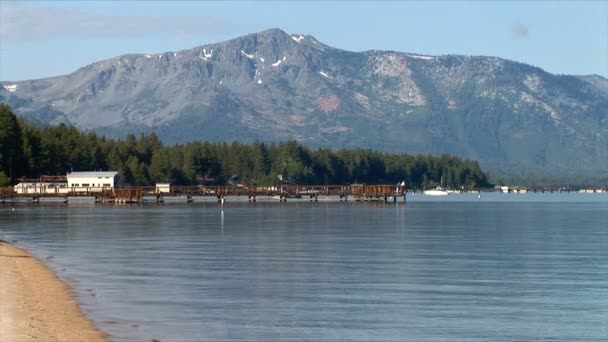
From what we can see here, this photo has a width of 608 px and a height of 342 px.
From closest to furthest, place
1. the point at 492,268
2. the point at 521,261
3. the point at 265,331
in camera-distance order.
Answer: the point at 265,331, the point at 492,268, the point at 521,261

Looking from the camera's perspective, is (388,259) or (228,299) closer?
(228,299)

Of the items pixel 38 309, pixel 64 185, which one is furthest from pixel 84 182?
pixel 38 309

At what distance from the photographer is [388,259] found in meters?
58.6

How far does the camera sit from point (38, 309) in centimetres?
3641

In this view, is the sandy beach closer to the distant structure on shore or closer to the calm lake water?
the calm lake water

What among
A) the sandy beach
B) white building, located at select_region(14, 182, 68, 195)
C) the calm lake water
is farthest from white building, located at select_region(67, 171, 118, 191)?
the sandy beach

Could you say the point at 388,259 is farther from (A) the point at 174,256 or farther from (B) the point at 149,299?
(B) the point at 149,299

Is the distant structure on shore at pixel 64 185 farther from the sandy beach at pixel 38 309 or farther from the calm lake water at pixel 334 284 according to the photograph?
the sandy beach at pixel 38 309

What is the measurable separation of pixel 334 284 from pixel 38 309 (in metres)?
13.4

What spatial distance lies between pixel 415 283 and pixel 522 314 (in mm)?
9394

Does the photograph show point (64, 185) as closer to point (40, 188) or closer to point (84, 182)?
point (84, 182)

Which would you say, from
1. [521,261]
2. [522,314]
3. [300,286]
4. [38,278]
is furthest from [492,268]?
[38,278]

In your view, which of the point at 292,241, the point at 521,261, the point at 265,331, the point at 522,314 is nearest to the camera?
the point at 265,331

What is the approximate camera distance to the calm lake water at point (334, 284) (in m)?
34.3
